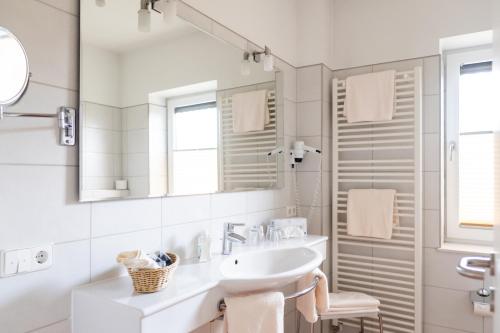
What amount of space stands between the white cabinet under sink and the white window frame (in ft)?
5.97

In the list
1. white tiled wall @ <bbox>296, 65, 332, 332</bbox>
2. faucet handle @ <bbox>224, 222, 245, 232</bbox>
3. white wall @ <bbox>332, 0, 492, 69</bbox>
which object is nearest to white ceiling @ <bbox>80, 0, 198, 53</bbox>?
faucet handle @ <bbox>224, 222, 245, 232</bbox>

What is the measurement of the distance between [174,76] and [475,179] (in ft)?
6.64

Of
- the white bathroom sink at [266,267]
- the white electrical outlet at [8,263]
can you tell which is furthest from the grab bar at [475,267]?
the white electrical outlet at [8,263]

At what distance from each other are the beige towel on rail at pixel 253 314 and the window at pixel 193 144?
0.57m

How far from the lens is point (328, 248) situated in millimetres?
2564

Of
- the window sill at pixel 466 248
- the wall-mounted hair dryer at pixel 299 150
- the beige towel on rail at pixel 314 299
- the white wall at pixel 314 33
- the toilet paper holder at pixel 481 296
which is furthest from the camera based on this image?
the white wall at pixel 314 33

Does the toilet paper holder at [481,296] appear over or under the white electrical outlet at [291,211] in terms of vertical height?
under

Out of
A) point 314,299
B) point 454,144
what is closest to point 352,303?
point 314,299

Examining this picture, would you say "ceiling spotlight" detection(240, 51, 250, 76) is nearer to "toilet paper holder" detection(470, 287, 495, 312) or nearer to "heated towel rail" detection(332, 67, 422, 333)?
"heated towel rail" detection(332, 67, 422, 333)

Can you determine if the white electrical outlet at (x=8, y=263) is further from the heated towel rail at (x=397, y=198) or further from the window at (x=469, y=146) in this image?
the window at (x=469, y=146)

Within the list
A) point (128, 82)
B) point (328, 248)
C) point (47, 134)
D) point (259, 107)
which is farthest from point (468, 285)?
point (47, 134)

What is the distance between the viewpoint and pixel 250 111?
2.17 metres

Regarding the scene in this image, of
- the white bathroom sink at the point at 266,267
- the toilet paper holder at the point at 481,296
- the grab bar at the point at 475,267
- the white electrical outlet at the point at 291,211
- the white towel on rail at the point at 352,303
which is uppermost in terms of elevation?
the grab bar at the point at 475,267

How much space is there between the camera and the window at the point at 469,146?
2256 mm
